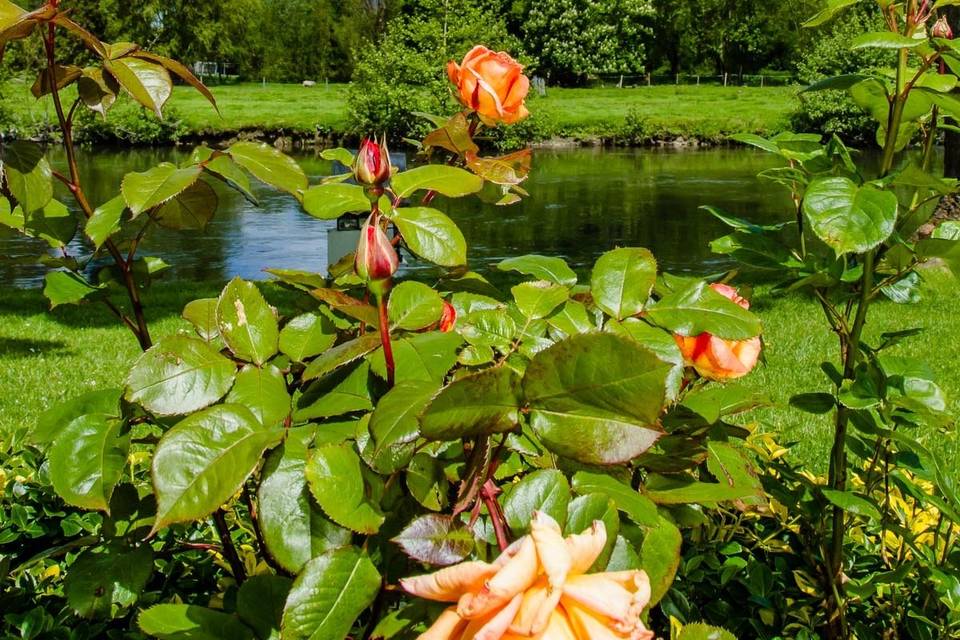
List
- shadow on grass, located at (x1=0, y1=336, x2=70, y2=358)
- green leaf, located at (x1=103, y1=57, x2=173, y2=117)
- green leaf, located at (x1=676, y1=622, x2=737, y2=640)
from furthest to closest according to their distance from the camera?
1. shadow on grass, located at (x1=0, y1=336, x2=70, y2=358)
2. green leaf, located at (x1=103, y1=57, x2=173, y2=117)
3. green leaf, located at (x1=676, y1=622, x2=737, y2=640)

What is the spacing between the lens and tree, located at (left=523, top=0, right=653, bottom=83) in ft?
111

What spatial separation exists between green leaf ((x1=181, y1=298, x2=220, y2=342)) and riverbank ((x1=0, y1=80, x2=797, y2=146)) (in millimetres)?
20691

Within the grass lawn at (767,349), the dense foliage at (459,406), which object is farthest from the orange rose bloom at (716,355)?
the grass lawn at (767,349)

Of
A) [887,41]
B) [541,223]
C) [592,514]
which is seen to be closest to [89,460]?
[592,514]

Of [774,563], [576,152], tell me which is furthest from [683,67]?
[774,563]

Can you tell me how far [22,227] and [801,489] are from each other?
1000 millimetres

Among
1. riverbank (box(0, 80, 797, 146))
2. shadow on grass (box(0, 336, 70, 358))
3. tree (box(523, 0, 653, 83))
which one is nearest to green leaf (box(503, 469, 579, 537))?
shadow on grass (box(0, 336, 70, 358))

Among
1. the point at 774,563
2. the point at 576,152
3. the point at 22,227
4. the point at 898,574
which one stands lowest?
the point at 576,152

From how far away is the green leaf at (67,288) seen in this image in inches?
36.9

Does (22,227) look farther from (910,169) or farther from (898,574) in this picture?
(898,574)

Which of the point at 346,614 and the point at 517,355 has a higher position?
the point at 517,355

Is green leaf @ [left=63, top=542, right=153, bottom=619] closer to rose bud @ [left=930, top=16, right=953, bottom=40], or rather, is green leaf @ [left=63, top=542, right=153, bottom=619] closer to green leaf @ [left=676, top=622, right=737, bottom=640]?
green leaf @ [left=676, top=622, right=737, bottom=640]

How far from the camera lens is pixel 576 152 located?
2277cm

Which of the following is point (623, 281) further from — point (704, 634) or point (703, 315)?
point (704, 634)
